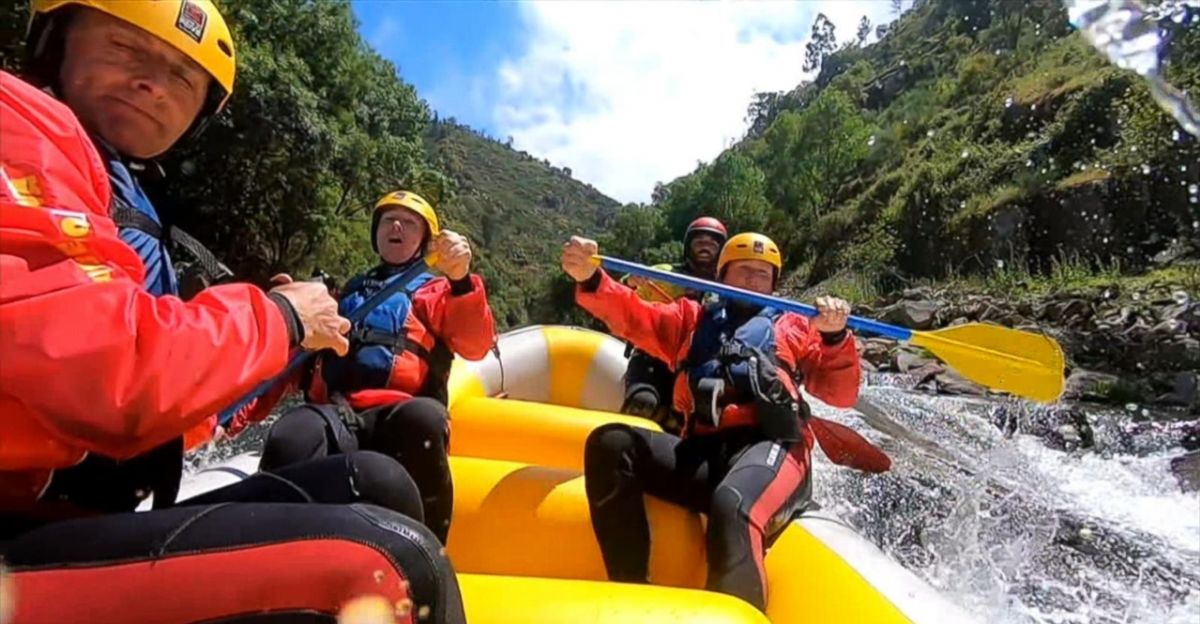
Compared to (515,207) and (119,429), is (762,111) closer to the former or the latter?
(515,207)

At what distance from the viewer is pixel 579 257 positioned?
8.65 feet

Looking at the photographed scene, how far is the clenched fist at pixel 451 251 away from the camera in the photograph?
7.84 feet

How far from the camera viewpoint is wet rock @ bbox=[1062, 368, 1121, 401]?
25.3ft

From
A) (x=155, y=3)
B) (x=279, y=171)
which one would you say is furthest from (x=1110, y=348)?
(x=279, y=171)

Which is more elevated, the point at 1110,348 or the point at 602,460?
the point at 1110,348

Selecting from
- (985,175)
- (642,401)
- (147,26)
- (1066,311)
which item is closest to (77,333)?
(147,26)

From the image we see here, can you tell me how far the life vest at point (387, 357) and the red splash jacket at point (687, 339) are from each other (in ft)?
1.80

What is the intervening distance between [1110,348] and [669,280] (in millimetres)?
8044

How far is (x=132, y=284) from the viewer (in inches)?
33.8

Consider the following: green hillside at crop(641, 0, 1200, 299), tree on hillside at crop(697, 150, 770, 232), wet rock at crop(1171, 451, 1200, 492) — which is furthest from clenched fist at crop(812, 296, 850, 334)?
tree on hillside at crop(697, 150, 770, 232)

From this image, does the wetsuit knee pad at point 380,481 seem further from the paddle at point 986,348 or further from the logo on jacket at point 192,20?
the paddle at point 986,348

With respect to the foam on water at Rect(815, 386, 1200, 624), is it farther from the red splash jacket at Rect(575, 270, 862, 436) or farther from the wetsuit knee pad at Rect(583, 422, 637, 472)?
the wetsuit knee pad at Rect(583, 422, 637, 472)

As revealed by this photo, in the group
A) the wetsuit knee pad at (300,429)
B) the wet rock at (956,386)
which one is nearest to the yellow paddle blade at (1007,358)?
the wetsuit knee pad at (300,429)

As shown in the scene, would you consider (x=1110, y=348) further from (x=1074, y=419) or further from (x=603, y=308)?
(x=603, y=308)
